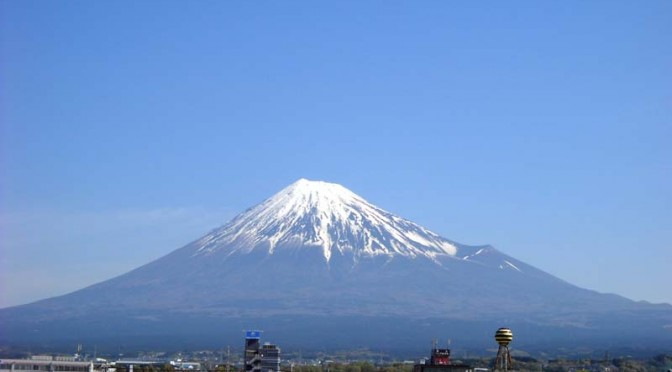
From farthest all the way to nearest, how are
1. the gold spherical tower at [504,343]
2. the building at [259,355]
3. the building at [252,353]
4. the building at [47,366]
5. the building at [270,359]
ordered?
the building at [47,366]
the building at [270,359]
the building at [259,355]
the building at [252,353]
the gold spherical tower at [504,343]

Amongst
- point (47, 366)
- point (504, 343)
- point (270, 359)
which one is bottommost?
point (270, 359)

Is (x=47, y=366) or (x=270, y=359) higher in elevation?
(x=47, y=366)

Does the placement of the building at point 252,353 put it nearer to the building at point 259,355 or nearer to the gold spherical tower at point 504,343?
the building at point 259,355

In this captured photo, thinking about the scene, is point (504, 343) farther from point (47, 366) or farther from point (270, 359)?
point (47, 366)

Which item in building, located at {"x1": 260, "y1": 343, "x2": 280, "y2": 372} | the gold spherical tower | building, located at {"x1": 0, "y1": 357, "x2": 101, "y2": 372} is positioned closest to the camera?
the gold spherical tower

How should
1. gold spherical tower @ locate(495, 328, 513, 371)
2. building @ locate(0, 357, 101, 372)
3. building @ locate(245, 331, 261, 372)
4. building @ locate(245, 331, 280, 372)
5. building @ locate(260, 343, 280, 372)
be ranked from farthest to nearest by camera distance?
building @ locate(0, 357, 101, 372) → building @ locate(260, 343, 280, 372) → building @ locate(245, 331, 280, 372) → building @ locate(245, 331, 261, 372) → gold spherical tower @ locate(495, 328, 513, 371)

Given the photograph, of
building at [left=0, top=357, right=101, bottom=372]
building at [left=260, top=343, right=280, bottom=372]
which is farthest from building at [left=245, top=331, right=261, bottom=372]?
building at [left=0, top=357, right=101, bottom=372]

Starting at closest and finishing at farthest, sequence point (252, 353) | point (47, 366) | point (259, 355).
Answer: point (259, 355) → point (252, 353) → point (47, 366)

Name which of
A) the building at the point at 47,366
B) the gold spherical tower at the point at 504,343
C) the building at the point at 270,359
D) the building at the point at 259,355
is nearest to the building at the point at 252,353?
the building at the point at 259,355

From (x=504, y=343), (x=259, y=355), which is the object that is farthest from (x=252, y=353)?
(x=504, y=343)

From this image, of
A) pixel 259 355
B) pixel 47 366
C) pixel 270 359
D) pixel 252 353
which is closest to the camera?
pixel 259 355

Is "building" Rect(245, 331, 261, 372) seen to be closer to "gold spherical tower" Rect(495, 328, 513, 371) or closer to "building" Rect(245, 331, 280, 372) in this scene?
"building" Rect(245, 331, 280, 372)

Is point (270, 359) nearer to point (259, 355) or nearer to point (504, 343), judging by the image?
point (259, 355)

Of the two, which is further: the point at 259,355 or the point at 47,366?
the point at 47,366
